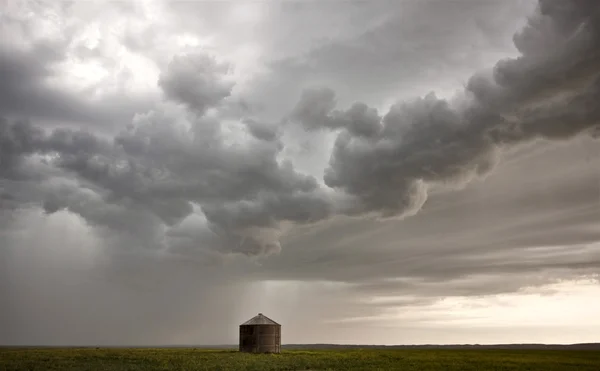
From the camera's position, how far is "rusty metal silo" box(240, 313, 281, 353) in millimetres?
90125

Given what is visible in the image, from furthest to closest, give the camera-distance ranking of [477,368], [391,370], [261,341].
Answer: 1. [261,341]
2. [477,368]
3. [391,370]

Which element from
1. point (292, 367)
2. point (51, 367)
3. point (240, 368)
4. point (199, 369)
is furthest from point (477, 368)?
point (51, 367)

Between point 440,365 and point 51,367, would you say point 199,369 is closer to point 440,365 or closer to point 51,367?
point 51,367

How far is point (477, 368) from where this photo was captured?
5903 cm

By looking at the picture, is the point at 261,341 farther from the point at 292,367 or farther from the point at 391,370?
the point at 391,370

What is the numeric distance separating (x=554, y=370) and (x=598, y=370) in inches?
175

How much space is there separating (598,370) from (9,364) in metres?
67.8

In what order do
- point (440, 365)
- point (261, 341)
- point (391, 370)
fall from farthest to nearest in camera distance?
point (261, 341) → point (440, 365) → point (391, 370)

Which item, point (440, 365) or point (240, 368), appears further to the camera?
point (440, 365)

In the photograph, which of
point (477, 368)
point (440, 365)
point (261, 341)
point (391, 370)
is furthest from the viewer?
point (261, 341)

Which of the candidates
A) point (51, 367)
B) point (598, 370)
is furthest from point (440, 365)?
point (51, 367)

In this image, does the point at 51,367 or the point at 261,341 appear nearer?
the point at 51,367

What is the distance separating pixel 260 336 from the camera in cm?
9038

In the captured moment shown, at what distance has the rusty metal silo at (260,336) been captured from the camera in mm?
90125
